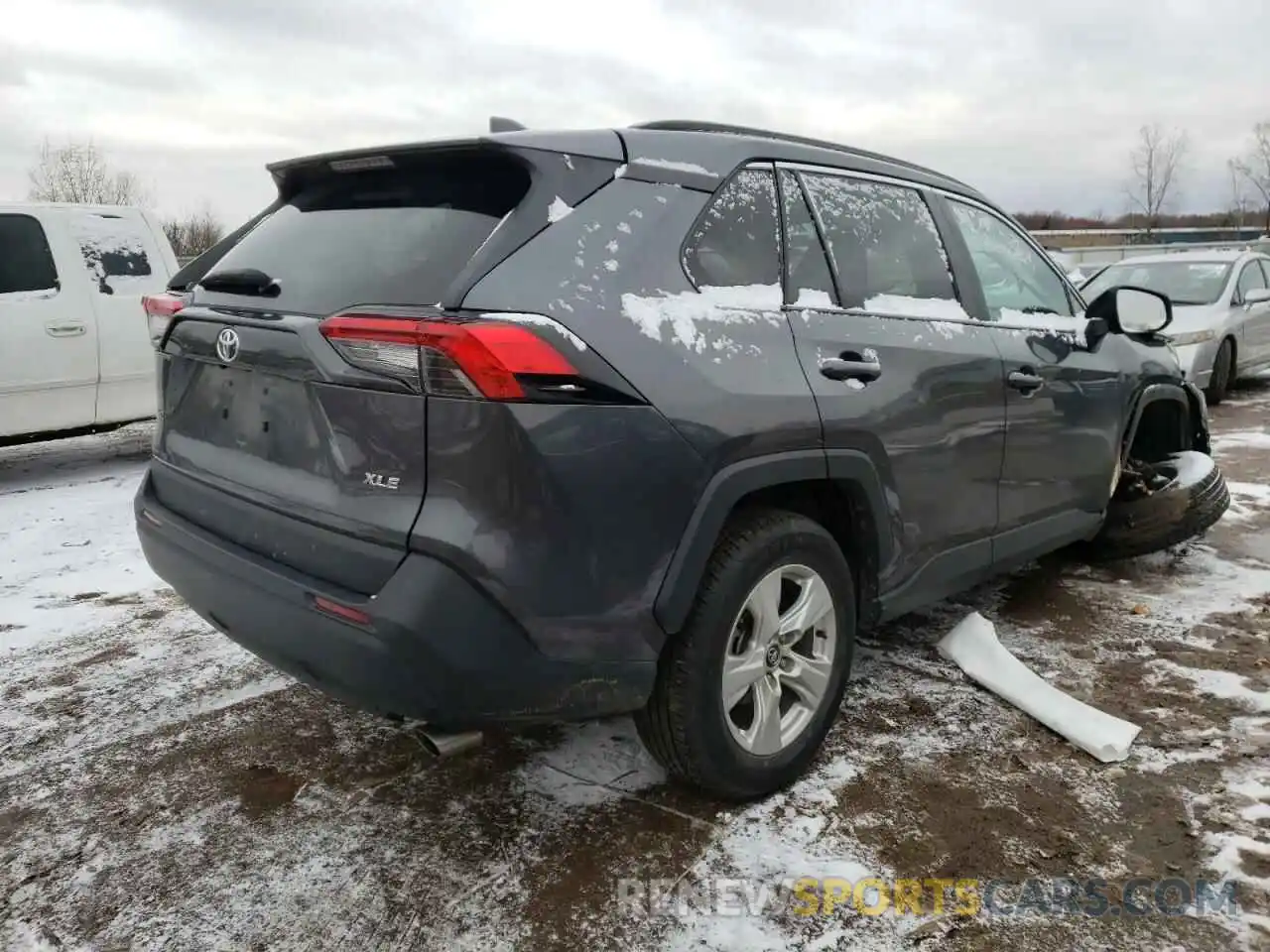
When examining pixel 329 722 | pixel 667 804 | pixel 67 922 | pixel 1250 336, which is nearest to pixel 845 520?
pixel 667 804

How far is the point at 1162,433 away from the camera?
4910 mm

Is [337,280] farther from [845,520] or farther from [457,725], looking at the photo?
[845,520]

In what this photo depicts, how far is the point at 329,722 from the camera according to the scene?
10.2 ft

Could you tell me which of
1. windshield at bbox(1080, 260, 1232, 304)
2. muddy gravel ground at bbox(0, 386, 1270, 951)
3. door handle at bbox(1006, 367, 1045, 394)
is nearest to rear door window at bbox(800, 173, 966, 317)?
door handle at bbox(1006, 367, 1045, 394)

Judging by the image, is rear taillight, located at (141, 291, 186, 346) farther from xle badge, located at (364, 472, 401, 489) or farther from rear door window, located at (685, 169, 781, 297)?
rear door window, located at (685, 169, 781, 297)

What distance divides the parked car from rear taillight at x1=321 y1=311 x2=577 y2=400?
900cm

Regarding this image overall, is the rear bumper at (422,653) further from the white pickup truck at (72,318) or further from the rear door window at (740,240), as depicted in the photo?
the white pickup truck at (72,318)

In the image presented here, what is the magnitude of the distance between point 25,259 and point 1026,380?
6.64 m

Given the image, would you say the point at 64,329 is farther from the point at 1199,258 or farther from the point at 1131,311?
the point at 1199,258

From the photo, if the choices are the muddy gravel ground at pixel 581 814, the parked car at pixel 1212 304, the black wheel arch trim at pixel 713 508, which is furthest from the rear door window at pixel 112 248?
the parked car at pixel 1212 304

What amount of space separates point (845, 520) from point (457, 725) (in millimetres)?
1325

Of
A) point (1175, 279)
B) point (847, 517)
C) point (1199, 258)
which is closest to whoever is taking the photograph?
A: point (847, 517)

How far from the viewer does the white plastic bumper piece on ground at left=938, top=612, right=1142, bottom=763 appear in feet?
9.57

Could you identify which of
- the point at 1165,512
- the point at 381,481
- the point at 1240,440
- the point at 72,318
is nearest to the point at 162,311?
the point at 381,481
